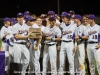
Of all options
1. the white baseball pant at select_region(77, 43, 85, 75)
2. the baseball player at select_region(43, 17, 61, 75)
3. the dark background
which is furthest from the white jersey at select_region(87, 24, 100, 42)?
the dark background

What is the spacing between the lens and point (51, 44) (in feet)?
22.7

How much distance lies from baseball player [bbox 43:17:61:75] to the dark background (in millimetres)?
5823

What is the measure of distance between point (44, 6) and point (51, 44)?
20.4ft

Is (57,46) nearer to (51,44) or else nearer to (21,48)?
(51,44)

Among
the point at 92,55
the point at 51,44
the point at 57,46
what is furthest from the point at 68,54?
the point at 92,55

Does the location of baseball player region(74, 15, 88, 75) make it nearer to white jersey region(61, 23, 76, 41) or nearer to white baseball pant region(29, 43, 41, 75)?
white jersey region(61, 23, 76, 41)

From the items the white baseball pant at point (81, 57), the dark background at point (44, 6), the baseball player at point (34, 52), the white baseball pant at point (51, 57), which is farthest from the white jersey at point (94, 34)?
the dark background at point (44, 6)

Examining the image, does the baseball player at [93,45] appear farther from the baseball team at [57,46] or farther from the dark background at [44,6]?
the dark background at [44,6]

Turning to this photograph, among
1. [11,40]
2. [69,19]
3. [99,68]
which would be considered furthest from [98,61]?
[11,40]

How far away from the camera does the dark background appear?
12.7 metres

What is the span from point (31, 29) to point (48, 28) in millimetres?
644

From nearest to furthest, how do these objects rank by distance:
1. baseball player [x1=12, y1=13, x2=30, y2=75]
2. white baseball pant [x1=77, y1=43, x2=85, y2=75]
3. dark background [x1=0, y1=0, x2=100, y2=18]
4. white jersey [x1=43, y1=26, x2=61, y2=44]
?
baseball player [x1=12, y1=13, x2=30, y2=75], white jersey [x1=43, y1=26, x2=61, y2=44], white baseball pant [x1=77, y1=43, x2=85, y2=75], dark background [x1=0, y1=0, x2=100, y2=18]

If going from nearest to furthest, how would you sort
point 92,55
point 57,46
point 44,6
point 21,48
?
point 21,48 → point 92,55 → point 57,46 → point 44,6

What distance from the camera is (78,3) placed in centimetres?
1271
